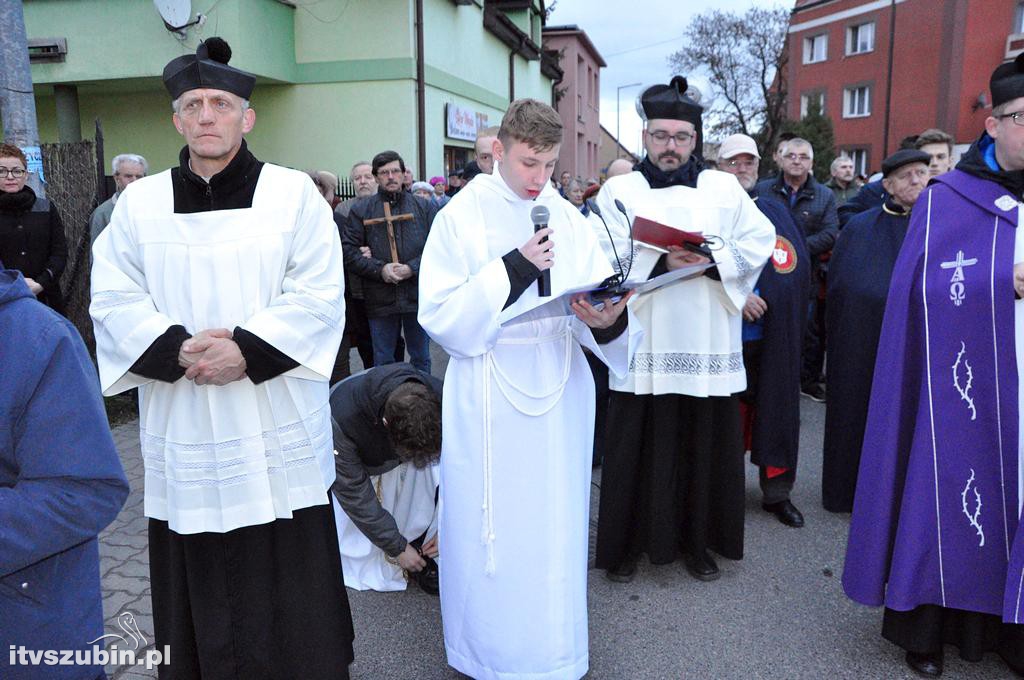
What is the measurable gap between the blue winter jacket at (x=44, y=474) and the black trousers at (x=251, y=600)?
0.77 meters

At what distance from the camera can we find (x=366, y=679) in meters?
3.20

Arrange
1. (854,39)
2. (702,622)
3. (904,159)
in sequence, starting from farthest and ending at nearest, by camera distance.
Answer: (854,39), (904,159), (702,622)

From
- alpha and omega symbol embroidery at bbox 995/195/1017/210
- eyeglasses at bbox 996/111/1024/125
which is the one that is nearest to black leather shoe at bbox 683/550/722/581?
alpha and omega symbol embroidery at bbox 995/195/1017/210

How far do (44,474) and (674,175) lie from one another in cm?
295

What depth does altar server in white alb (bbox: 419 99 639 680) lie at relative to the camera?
2855 millimetres

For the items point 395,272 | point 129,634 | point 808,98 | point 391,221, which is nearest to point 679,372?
point 129,634

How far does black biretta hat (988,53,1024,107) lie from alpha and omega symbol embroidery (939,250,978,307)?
57 cm

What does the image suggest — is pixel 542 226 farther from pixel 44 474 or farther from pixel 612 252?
pixel 44 474

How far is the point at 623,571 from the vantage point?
401 centimetres

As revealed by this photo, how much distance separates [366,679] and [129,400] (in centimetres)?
528

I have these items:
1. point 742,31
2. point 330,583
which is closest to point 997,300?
point 330,583

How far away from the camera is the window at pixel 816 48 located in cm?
3481

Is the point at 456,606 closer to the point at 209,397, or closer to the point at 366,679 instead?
the point at 366,679
